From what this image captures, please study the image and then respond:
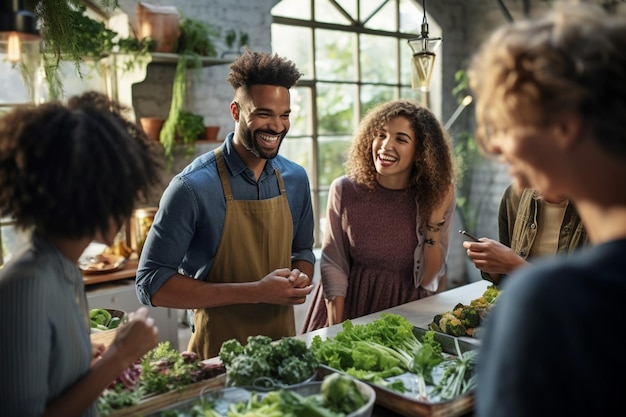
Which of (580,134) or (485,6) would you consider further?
(485,6)

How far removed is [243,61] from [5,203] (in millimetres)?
1442

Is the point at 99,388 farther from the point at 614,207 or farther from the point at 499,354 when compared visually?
the point at 614,207

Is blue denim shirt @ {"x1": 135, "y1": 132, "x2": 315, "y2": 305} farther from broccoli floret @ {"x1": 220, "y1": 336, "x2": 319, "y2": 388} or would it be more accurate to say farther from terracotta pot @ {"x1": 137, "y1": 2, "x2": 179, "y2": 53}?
terracotta pot @ {"x1": 137, "y1": 2, "x2": 179, "y2": 53}

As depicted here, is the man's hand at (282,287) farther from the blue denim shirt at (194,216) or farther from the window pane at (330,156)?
the window pane at (330,156)

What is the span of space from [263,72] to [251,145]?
0.31 m

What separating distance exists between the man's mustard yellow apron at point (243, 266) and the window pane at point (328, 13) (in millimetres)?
3619

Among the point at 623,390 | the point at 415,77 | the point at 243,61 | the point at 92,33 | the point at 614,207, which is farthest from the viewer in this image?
the point at 92,33

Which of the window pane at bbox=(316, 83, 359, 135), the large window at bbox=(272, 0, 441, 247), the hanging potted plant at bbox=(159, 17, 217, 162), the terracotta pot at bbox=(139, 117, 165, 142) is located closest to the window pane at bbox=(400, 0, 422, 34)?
the large window at bbox=(272, 0, 441, 247)

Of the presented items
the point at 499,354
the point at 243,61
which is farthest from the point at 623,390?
the point at 243,61

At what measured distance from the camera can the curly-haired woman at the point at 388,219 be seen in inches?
117

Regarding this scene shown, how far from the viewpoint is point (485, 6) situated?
6.66m

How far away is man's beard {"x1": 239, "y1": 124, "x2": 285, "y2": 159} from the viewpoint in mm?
2506

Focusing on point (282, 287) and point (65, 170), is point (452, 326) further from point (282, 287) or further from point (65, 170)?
point (65, 170)

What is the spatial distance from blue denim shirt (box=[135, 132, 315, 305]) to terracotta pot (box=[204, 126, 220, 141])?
2.05 metres
